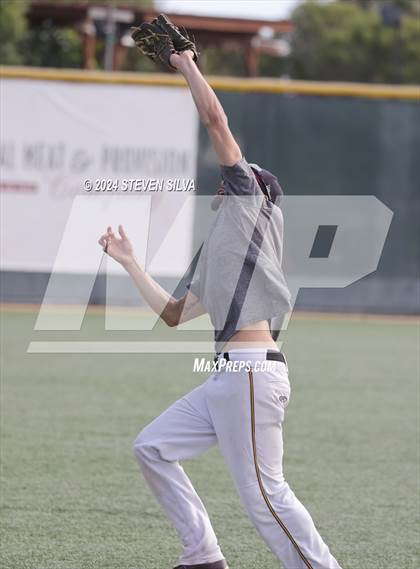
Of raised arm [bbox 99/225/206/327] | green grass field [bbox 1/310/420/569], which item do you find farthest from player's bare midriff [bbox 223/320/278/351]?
green grass field [bbox 1/310/420/569]

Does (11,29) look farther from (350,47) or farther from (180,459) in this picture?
(180,459)

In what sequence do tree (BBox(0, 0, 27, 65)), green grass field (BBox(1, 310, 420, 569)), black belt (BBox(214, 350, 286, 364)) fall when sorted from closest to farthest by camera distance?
black belt (BBox(214, 350, 286, 364))
green grass field (BBox(1, 310, 420, 569))
tree (BBox(0, 0, 27, 65))

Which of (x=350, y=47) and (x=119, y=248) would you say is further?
(x=350, y=47)

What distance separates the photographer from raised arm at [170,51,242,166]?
3.99 m

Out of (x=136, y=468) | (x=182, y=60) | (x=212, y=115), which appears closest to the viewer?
(x=212, y=115)

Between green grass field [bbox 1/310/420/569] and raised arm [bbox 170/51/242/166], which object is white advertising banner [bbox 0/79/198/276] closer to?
green grass field [bbox 1/310/420/569]

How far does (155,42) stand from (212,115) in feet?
1.55

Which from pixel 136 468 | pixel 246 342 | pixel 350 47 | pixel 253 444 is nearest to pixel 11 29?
pixel 350 47

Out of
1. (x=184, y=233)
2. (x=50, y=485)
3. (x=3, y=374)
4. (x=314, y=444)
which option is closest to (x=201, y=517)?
(x=50, y=485)

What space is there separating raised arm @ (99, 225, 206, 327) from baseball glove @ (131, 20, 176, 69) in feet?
2.33

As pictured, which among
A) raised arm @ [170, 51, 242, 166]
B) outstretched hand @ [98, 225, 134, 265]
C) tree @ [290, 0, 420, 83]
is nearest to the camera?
raised arm @ [170, 51, 242, 166]

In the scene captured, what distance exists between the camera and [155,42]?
4293mm

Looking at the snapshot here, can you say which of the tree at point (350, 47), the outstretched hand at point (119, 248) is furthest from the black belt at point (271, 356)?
the tree at point (350, 47)

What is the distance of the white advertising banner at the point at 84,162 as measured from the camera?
13531mm
